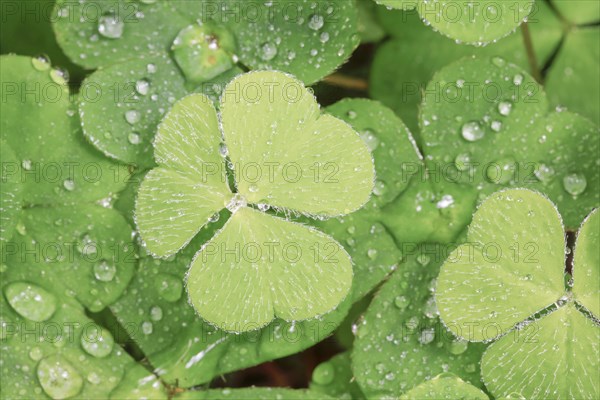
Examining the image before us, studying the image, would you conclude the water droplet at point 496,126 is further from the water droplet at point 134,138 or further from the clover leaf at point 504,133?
the water droplet at point 134,138

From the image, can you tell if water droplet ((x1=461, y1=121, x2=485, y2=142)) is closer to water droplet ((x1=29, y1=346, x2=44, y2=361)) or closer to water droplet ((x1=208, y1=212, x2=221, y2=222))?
water droplet ((x1=208, y1=212, x2=221, y2=222))

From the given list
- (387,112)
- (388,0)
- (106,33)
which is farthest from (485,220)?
(106,33)

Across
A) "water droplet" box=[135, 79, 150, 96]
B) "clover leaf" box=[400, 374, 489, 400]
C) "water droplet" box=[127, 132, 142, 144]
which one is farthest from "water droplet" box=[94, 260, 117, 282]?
"clover leaf" box=[400, 374, 489, 400]

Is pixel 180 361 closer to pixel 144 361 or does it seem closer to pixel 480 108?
pixel 144 361

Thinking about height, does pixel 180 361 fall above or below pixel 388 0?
below

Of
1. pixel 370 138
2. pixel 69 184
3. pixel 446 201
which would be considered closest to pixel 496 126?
pixel 446 201

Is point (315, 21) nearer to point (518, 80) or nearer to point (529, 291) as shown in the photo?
point (518, 80)

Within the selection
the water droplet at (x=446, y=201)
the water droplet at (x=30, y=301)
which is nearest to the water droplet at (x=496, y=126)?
the water droplet at (x=446, y=201)
